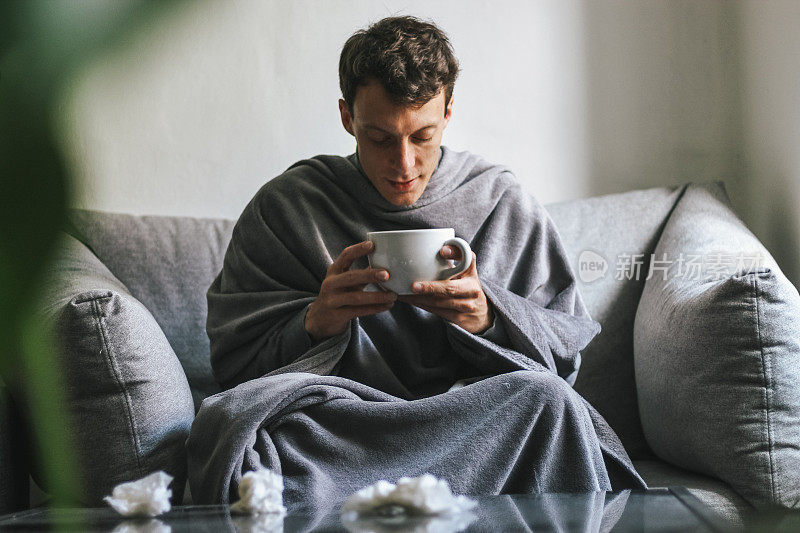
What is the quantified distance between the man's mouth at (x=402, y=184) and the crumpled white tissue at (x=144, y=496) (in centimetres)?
79

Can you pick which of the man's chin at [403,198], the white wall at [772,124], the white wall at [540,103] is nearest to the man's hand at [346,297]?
the man's chin at [403,198]

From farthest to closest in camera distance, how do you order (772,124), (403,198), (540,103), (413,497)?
(540,103) < (772,124) < (403,198) < (413,497)

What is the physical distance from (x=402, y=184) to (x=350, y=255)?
0.22 metres

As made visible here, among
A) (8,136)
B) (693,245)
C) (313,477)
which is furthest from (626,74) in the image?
(8,136)

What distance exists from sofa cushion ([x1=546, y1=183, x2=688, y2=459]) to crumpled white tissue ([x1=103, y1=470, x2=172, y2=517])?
1.13 meters

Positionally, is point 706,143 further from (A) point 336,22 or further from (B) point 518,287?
(A) point 336,22

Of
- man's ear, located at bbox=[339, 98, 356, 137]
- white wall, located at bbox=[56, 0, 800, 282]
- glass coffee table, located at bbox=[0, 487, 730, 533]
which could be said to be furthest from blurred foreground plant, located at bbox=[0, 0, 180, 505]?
white wall, located at bbox=[56, 0, 800, 282]

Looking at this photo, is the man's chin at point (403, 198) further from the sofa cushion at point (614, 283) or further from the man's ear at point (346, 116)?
the sofa cushion at point (614, 283)

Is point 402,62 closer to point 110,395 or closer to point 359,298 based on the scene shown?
point 359,298

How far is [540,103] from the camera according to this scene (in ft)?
6.98

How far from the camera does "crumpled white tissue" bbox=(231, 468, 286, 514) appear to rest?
2.61 ft

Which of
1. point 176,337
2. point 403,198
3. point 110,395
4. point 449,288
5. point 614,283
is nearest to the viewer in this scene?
point 110,395

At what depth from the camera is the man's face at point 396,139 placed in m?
1.37

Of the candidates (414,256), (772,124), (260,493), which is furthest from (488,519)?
(772,124)
